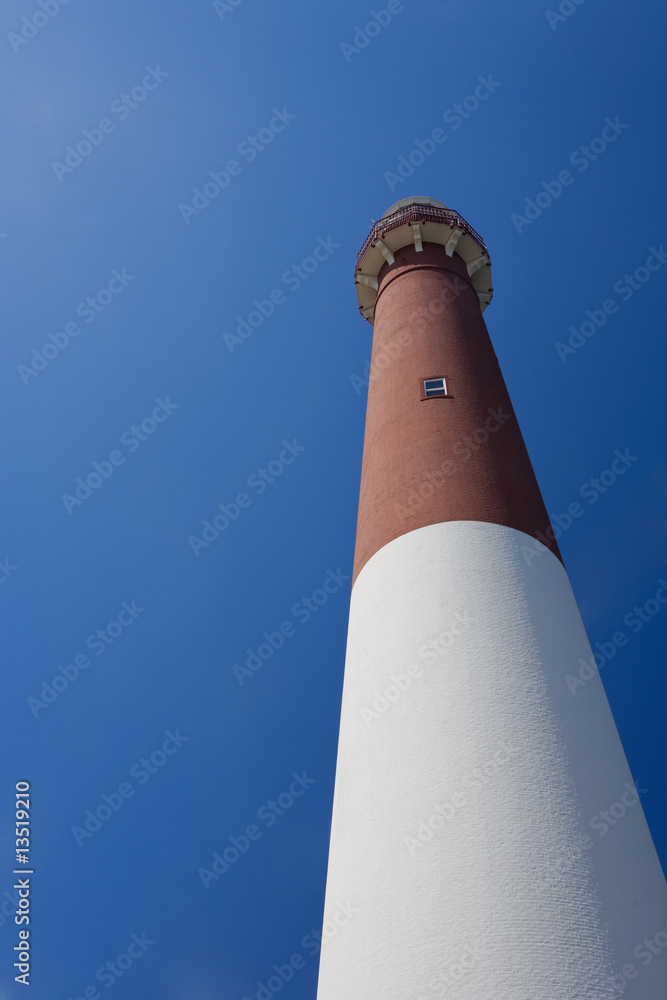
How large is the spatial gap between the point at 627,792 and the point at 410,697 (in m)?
2.64

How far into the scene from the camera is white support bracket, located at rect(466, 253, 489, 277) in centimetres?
1827

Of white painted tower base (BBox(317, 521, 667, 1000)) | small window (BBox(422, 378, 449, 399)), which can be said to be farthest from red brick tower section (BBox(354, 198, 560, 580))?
A: white painted tower base (BBox(317, 521, 667, 1000))

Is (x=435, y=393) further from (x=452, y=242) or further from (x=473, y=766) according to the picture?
(x=473, y=766)

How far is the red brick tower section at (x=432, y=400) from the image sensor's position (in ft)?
36.7

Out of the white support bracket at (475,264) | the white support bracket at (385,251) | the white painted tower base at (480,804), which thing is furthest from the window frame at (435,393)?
the white support bracket at (475,264)

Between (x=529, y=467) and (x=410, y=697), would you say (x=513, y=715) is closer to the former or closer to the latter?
(x=410, y=697)

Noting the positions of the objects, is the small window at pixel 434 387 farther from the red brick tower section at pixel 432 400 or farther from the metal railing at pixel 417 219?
the metal railing at pixel 417 219

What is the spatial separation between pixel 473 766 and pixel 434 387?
23.4 feet

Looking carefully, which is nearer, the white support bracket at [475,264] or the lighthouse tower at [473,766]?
the lighthouse tower at [473,766]

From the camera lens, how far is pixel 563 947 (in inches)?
269

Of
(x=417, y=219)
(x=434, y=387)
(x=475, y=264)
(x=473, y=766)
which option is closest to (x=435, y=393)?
(x=434, y=387)

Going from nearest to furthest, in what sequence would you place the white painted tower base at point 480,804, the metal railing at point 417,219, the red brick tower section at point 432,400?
the white painted tower base at point 480,804, the red brick tower section at point 432,400, the metal railing at point 417,219

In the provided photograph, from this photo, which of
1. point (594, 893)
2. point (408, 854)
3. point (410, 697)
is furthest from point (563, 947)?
point (410, 697)

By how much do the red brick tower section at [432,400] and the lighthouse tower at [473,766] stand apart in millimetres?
54
